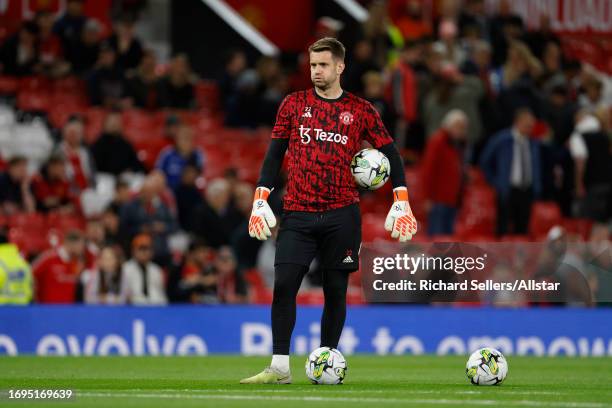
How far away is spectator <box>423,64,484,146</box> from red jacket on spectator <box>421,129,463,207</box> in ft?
4.01

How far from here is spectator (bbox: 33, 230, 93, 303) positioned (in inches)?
678

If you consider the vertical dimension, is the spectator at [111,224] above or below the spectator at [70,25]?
below

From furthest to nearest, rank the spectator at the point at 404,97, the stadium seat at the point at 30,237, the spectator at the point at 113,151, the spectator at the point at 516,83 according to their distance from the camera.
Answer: the spectator at the point at 516,83, the spectator at the point at 404,97, the spectator at the point at 113,151, the stadium seat at the point at 30,237

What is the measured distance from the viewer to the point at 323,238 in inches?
394

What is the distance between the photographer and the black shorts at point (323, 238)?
32.4 ft

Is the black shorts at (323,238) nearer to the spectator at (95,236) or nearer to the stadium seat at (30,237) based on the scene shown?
the spectator at (95,236)

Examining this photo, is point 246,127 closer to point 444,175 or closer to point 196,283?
point 444,175

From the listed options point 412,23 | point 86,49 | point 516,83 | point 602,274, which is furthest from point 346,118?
point 412,23

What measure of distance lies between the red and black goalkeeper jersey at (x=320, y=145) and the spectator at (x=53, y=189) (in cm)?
925

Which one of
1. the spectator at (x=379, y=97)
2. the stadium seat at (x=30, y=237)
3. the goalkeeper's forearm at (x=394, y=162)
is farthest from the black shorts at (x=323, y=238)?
the spectator at (x=379, y=97)

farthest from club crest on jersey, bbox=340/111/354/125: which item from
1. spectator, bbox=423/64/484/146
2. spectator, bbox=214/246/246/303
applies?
spectator, bbox=423/64/484/146

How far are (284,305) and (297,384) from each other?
574mm

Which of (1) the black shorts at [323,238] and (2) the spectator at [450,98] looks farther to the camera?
(2) the spectator at [450,98]

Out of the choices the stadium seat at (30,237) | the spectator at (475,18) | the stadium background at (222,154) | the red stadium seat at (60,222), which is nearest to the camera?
the stadium background at (222,154)
